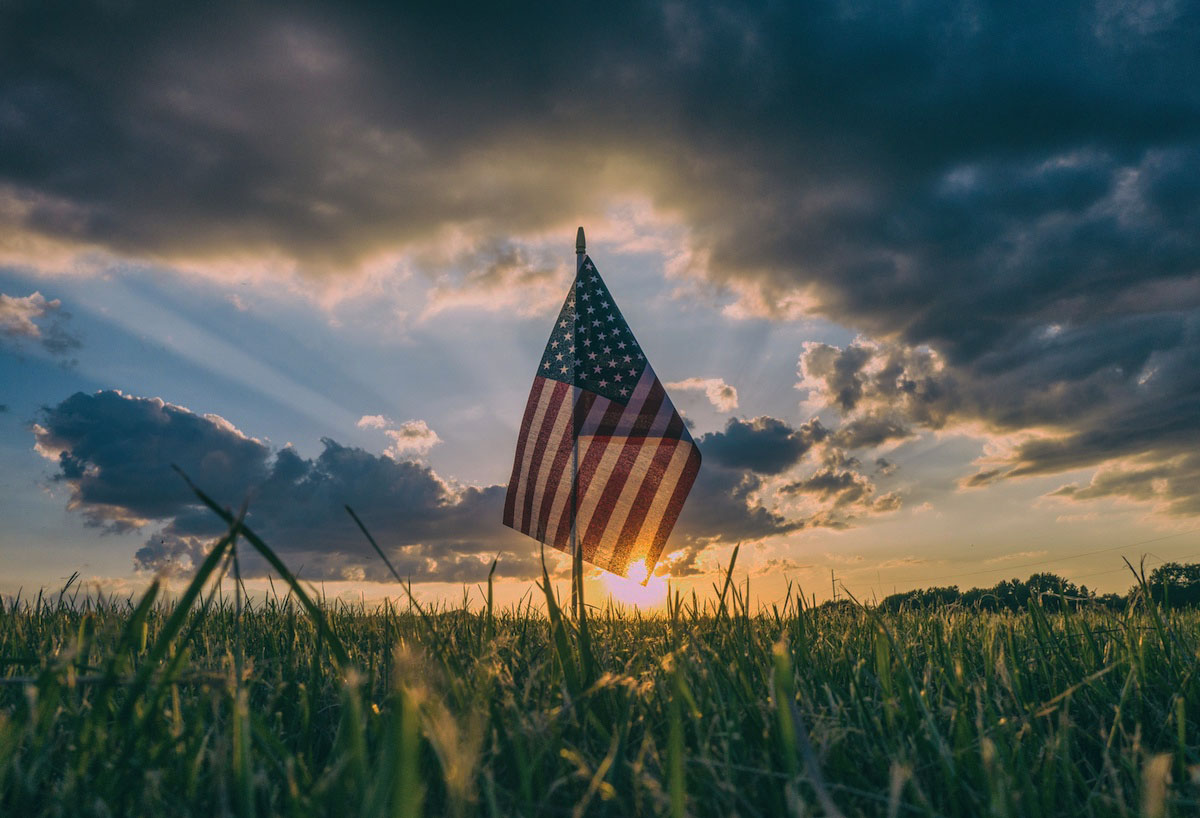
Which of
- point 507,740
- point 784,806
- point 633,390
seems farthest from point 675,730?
point 633,390

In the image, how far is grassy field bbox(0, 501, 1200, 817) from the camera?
137 cm

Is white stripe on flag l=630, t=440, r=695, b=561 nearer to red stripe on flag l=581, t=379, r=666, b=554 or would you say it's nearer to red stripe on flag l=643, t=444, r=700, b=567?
red stripe on flag l=643, t=444, r=700, b=567

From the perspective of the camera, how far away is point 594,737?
2.00m

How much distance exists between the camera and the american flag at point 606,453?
30.6 ft

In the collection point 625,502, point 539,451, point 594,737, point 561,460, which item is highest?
point 539,451

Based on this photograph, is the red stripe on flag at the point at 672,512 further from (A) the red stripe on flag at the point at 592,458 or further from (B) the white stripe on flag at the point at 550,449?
(B) the white stripe on flag at the point at 550,449

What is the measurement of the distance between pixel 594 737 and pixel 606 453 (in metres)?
7.46

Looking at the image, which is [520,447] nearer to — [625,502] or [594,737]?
[625,502]

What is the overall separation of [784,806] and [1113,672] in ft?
6.24

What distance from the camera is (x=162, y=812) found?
1499 mm

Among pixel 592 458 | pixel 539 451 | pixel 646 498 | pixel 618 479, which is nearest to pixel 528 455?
pixel 539 451

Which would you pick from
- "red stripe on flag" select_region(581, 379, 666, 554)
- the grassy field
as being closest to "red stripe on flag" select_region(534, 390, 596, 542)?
"red stripe on flag" select_region(581, 379, 666, 554)

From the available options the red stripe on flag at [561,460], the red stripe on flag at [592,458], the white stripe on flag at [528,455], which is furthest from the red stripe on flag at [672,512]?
the white stripe on flag at [528,455]

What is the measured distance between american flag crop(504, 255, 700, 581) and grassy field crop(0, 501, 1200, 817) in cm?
631
